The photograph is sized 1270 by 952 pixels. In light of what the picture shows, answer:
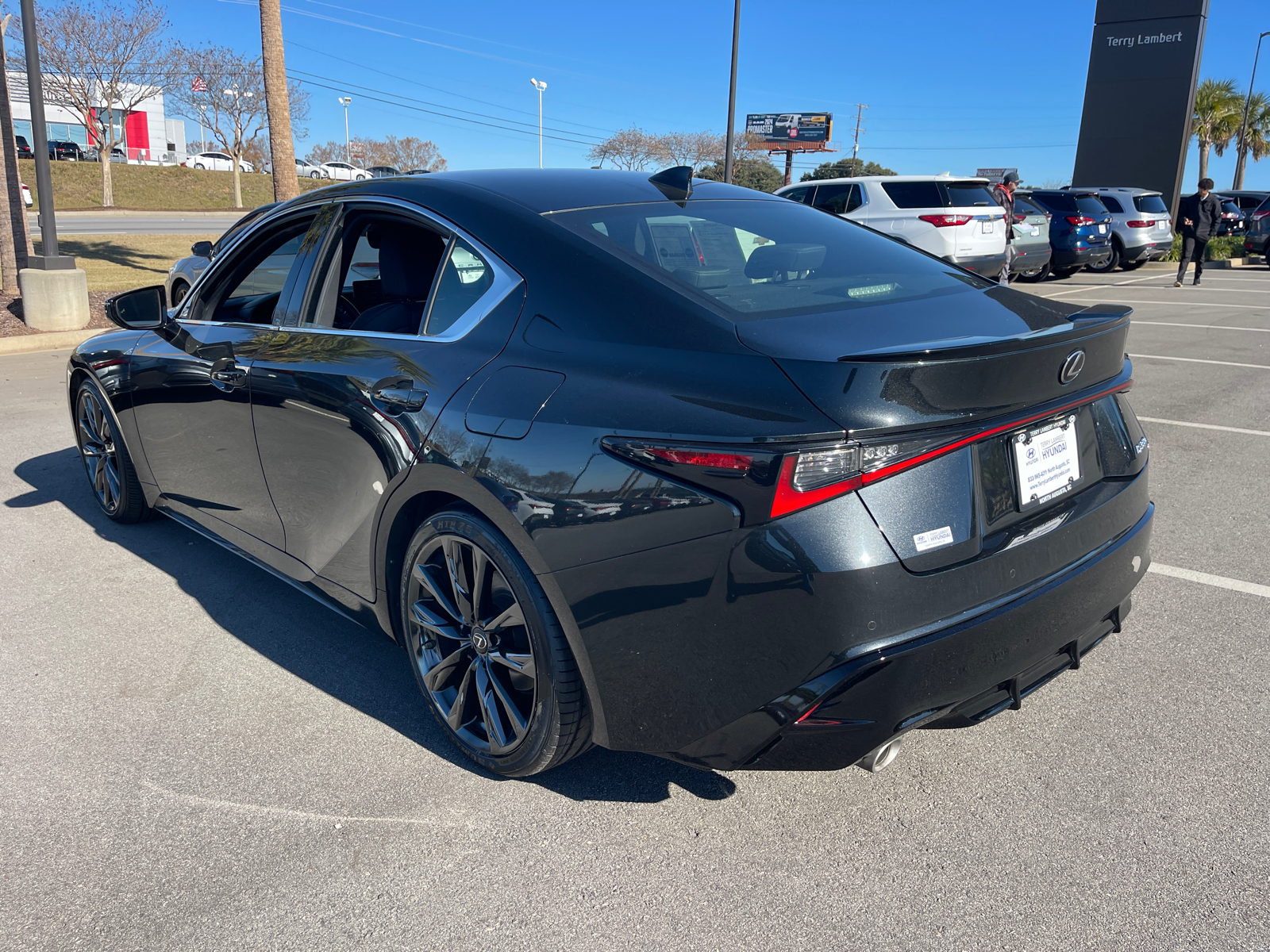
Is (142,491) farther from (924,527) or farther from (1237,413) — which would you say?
(1237,413)

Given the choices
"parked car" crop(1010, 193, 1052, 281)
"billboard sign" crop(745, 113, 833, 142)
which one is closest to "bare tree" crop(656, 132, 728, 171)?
Answer: "billboard sign" crop(745, 113, 833, 142)

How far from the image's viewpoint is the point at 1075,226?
63.4 ft

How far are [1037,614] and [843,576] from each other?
1.95ft

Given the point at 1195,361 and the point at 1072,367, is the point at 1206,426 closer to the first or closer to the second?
the point at 1195,361

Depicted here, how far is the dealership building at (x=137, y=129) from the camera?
220 ft

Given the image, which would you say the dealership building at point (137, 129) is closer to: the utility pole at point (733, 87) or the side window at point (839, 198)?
the utility pole at point (733, 87)

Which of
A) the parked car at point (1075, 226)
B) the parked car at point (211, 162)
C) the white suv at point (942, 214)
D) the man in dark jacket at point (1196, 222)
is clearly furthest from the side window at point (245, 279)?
the parked car at point (211, 162)

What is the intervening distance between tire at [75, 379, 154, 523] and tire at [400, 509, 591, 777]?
236cm

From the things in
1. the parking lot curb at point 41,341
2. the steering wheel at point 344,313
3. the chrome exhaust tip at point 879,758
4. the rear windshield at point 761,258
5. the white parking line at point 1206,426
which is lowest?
the parking lot curb at point 41,341

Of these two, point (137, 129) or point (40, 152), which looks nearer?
point (40, 152)

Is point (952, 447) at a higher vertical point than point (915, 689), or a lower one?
higher

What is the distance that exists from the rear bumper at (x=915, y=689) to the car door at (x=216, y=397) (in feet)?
6.59

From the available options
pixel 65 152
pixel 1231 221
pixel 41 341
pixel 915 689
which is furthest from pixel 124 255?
pixel 65 152

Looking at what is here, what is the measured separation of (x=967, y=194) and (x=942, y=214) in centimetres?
58
